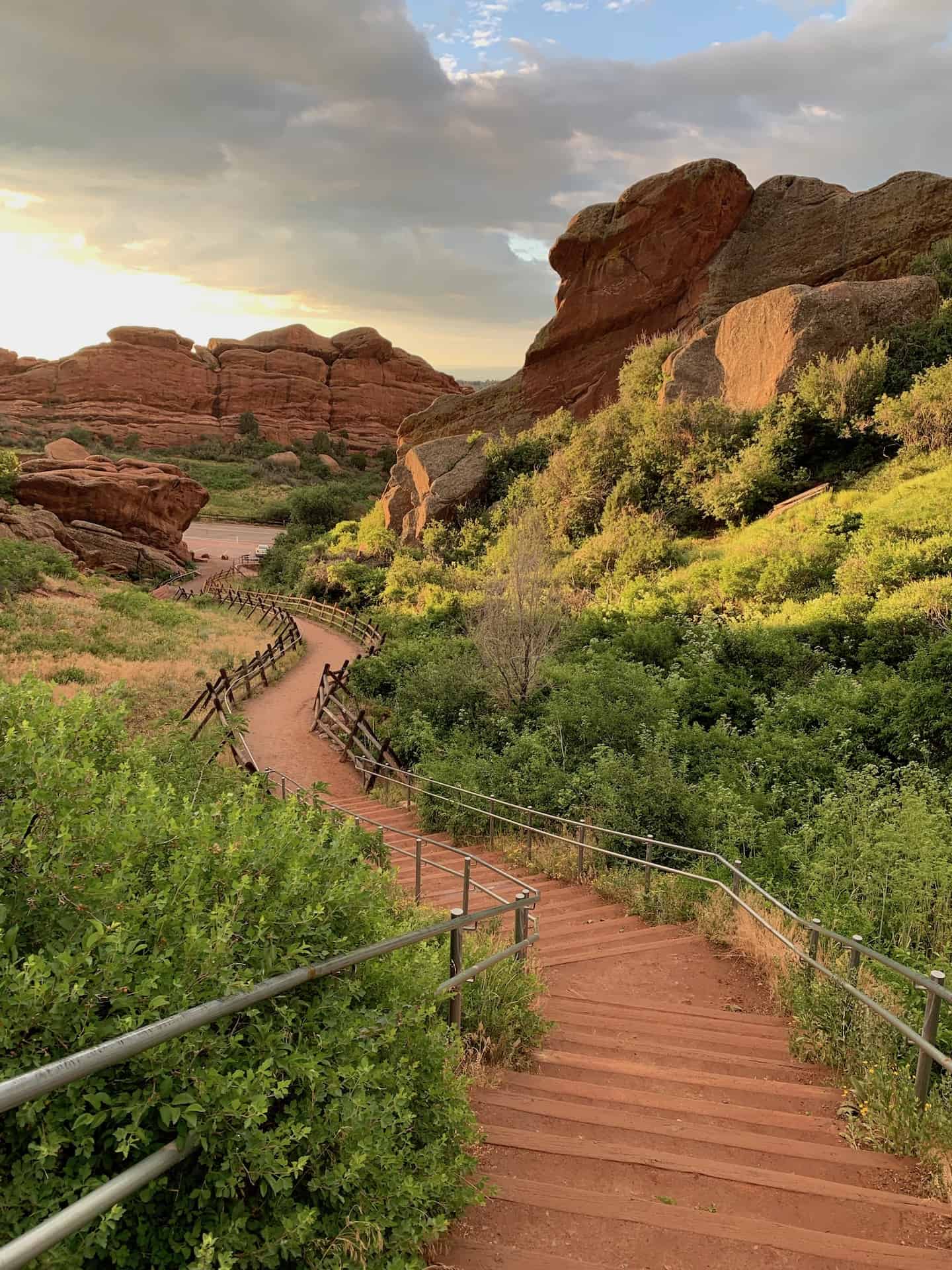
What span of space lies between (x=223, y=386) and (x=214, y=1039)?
100 metres

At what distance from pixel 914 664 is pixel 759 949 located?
8.48 metres

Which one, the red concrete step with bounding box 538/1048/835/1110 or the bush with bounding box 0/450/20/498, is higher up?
the bush with bounding box 0/450/20/498

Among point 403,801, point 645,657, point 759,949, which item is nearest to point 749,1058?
point 759,949

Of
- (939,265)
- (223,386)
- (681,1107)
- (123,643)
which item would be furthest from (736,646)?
(223,386)

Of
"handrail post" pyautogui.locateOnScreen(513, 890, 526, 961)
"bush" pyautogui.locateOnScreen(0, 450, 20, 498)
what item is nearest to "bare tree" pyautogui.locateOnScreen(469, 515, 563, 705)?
"handrail post" pyautogui.locateOnScreen(513, 890, 526, 961)

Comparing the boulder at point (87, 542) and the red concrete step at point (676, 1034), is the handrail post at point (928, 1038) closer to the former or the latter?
the red concrete step at point (676, 1034)

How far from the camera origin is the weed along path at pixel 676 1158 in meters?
2.76

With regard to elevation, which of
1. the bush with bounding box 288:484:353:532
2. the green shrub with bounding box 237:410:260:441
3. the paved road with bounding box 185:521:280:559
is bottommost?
the paved road with bounding box 185:521:280:559

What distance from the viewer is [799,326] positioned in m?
23.3

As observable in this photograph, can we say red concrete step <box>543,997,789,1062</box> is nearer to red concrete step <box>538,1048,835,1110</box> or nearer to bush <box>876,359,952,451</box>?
red concrete step <box>538,1048,835,1110</box>

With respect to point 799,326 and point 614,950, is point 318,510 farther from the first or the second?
point 614,950

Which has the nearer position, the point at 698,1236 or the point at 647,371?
the point at 698,1236

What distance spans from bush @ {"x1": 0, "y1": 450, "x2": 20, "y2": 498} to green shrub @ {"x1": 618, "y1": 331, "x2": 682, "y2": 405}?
33.2 m

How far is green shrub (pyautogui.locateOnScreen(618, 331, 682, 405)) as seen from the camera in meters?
30.0
